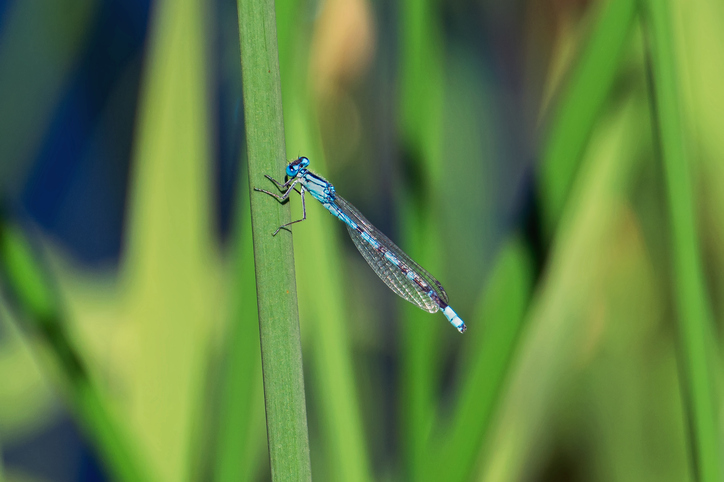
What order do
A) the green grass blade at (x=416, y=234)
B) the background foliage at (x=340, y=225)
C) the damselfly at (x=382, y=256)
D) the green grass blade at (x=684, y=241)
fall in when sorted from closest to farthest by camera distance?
the green grass blade at (x=684, y=241)
the green grass blade at (x=416, y=234)
the damselfly at (x=382, y=256)
the background foliage at (x=340, y=225)

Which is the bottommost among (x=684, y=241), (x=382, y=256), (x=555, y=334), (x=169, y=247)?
(x=684, y=241)

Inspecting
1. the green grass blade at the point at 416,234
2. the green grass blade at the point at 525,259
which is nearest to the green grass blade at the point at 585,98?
the green grass blade at the point at 525,259

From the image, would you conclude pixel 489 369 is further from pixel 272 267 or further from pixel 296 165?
pixel 296 165

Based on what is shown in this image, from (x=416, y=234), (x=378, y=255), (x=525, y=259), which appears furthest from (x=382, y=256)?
(x=525, y=259)

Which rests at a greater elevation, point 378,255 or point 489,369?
point 378,255

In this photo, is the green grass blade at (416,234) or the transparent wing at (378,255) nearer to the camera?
the green grass blade at (416,234)

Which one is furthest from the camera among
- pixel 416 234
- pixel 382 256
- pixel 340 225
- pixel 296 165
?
pixel 340 225

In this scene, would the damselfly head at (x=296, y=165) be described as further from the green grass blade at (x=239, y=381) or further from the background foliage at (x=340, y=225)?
the green grass blade at (x=239, y=381)
